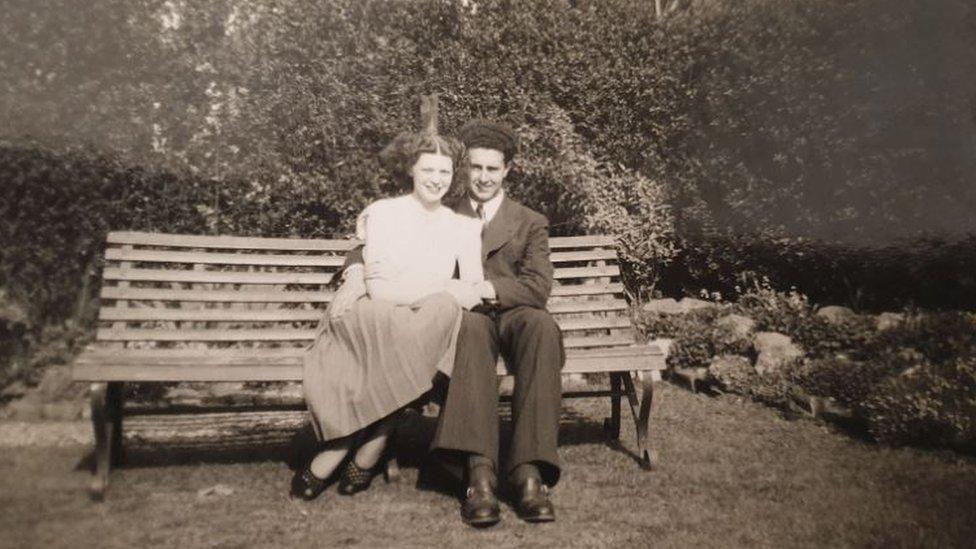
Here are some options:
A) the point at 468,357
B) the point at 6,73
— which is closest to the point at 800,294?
the point at 468,357

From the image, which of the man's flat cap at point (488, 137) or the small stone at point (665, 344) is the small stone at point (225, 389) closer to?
the man's flat cap at point (488, 137)

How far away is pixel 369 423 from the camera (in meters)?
3.68

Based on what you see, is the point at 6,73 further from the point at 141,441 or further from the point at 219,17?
the point at 141,441

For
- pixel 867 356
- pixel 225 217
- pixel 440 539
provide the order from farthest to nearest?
pixel 225 217, pixel 867 356, pixel 440 539

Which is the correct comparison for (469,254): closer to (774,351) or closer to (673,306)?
(774,351)

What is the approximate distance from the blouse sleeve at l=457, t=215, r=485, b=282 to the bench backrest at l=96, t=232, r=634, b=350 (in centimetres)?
75

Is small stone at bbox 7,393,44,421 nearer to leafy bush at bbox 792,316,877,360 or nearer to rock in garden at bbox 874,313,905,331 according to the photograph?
Result: leafy bush at bbox 792,316,877,360

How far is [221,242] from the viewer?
15.4 feet

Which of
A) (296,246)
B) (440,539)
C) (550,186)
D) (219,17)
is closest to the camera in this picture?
(440,539)

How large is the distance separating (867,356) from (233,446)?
4.49m

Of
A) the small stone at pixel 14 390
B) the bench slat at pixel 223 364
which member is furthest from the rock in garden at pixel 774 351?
the small stone at pixel 14 390

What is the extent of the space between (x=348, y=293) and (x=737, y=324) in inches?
149

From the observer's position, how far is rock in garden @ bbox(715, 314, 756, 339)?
21.2ft

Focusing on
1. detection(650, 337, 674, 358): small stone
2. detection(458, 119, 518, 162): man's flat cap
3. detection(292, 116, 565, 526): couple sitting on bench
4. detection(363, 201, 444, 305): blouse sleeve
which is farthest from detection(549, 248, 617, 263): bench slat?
detection(650, 337, 674, 358): small stone
